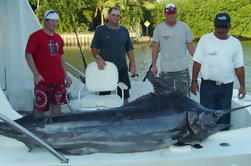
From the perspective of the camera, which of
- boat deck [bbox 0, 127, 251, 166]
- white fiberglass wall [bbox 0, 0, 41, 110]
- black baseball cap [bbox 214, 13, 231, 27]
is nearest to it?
boat deck [bbox 0, 127, 251, 166]

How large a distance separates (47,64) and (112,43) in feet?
3.15

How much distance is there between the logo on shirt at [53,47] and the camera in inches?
149

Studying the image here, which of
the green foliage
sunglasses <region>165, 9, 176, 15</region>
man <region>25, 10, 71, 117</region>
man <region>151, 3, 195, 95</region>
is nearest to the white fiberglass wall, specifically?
man <region>25, 10, 71, 117</region>

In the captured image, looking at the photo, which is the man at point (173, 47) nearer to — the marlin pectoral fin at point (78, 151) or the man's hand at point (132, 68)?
the man's hand at point (132, 68)

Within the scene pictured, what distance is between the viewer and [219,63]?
3.55m

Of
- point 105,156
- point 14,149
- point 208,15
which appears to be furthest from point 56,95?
point 208,15

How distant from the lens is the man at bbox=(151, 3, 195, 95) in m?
4.29

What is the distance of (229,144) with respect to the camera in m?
2.72

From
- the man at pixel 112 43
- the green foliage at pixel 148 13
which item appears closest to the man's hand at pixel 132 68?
the man at pixel 112 43

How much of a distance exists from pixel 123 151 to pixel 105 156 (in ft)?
0.46

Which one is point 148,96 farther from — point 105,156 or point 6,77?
point 6,77

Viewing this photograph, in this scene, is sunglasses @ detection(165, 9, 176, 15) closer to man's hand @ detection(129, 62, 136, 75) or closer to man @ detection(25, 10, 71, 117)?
man's hand @ detection(129, 62, 136, 75)

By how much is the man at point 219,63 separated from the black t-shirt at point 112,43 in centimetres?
113

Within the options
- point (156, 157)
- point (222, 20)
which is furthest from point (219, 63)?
point (156, 157)
